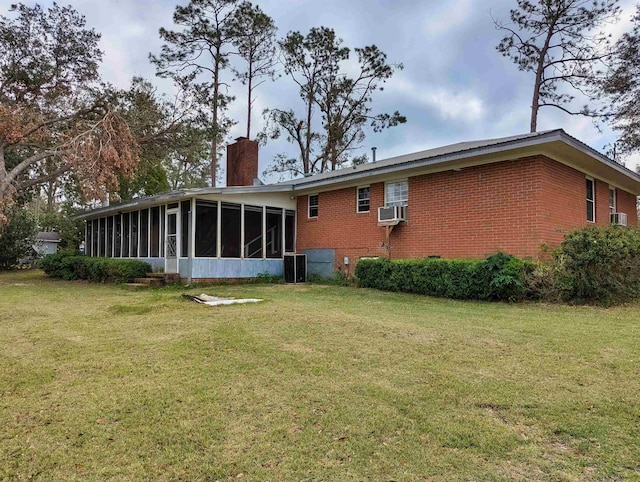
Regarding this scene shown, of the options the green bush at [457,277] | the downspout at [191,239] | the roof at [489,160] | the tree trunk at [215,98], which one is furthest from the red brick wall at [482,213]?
the tree trunk at [215,98]

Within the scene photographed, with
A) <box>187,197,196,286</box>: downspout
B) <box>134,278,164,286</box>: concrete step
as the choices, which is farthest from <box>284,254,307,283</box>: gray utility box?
<box>134,278,164,286</box>: concrete step

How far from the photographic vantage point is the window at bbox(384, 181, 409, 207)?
11.3 metres

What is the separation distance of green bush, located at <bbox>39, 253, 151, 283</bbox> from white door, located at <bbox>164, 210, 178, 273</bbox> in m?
0.91

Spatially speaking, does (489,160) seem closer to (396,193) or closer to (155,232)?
(396,193)

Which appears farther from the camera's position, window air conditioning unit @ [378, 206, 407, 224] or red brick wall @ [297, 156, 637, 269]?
window air conditioning unit @ [378, 206, 407, 224]

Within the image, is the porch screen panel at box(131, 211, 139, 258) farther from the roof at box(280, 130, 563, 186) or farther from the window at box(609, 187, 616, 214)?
the window at box(609, 187, 616, 214)

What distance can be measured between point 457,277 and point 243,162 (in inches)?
439

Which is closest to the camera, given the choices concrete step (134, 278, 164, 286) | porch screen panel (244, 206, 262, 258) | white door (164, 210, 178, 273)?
concrete step (134, 278, 164, 286)

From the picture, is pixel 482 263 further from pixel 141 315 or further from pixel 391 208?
pixel 141 315

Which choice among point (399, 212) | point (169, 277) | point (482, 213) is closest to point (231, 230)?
Result: point (169, 277)

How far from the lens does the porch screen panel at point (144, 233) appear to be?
46.3ft

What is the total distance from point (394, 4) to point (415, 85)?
4.76m

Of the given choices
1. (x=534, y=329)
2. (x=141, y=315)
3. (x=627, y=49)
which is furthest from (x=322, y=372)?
(x=627, y=49)

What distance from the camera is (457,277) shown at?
8.57 metres
